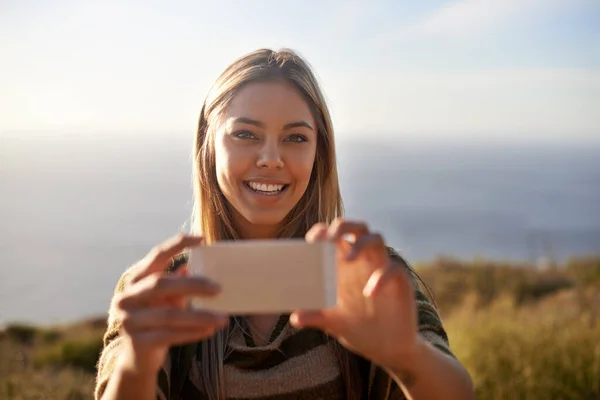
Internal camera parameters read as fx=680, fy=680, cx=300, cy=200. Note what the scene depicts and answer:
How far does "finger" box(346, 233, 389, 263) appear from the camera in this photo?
1702 millimetres

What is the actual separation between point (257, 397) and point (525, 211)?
45.5 meters

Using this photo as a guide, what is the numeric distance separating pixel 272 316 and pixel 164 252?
0.94m

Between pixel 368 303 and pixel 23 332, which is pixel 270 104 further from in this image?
pixel 23 332

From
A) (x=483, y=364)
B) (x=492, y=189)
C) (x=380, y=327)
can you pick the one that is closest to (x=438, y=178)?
(x=492, y=189)

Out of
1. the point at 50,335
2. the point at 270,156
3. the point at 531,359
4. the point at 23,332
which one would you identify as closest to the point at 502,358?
the point at 531,359

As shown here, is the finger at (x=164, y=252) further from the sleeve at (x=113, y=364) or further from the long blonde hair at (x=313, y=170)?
the long blonde hair at (x=313, y=170)

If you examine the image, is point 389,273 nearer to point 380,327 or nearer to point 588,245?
point 380,327

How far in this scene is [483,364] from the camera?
18.3 ft

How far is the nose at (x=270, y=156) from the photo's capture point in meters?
2.48

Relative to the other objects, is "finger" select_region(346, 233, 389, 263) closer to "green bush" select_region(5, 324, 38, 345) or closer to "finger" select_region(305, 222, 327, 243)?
"finger" select_region(305, 222, 327, 243)

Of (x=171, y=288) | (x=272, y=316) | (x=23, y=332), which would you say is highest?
(x=171, y=288)

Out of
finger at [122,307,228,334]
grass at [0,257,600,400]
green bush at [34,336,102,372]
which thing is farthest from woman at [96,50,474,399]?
green bush at [34,336,102,372]

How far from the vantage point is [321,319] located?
1.76m

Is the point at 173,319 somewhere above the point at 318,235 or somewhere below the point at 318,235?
below
